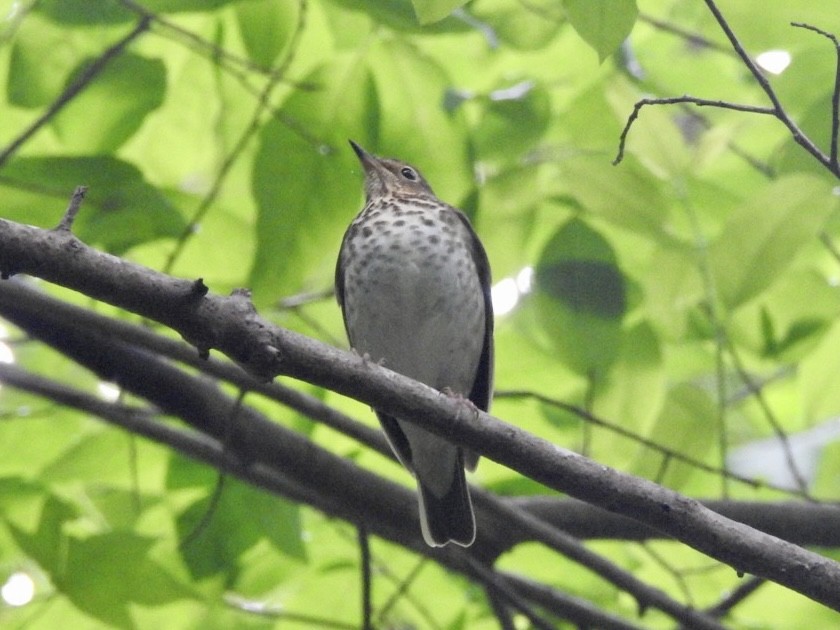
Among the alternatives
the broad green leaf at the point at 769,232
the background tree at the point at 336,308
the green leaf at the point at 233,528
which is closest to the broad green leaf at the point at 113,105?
the background tree at the point at 336,308

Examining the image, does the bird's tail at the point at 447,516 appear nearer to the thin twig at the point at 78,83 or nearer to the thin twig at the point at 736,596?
the thin twig at the point at 736,596

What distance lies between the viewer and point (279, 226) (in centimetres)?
309

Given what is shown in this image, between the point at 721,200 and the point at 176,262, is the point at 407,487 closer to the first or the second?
the point at 176,262

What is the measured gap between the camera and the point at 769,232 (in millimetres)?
3053

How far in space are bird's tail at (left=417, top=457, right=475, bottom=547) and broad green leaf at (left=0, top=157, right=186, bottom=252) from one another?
117 centimetres

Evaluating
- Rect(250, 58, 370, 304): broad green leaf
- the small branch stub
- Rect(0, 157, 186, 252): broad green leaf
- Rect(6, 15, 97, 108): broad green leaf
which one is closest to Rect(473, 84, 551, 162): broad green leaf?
Rect(250, 58, 370, 304): broad green leaf

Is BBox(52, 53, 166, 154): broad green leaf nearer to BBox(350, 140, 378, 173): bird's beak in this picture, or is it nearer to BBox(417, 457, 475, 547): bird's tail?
A: BBox(350, 140, 378, 173): bird's beak

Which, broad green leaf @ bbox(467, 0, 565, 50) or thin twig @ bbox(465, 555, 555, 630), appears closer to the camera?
broad green leaf @ bbox(467, 0, 565, 50)

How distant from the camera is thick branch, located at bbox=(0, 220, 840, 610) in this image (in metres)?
2.18

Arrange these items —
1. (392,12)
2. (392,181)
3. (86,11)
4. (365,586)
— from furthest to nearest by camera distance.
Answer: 1. (392,181)
2. (365,586)
3. (86,11)
4. (392,12)

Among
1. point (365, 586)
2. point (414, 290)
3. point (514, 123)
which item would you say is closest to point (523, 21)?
point (514, 123)

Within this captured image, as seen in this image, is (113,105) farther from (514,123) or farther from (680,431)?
(680,431)

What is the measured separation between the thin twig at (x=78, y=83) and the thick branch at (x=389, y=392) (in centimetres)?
94

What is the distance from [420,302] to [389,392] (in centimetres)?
Answer: 163
